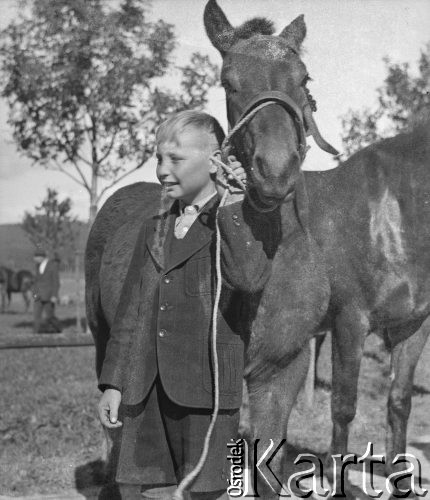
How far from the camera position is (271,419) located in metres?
1.97

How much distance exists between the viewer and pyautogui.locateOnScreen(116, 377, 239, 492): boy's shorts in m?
1.90

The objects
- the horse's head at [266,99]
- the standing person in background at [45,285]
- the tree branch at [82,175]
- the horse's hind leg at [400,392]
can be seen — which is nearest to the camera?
the horse's head at [266,99]

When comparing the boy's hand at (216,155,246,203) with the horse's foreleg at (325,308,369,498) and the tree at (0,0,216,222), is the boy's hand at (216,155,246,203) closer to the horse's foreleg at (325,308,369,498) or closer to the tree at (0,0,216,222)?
the tree at (0,0,216,222)

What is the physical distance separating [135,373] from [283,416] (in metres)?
0.40

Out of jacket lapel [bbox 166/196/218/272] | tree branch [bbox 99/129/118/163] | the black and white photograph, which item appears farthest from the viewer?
tree branch [bbox 99/129/118/163]

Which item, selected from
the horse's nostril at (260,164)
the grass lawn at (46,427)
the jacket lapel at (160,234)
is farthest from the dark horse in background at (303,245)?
the grass lawn at (46,427)

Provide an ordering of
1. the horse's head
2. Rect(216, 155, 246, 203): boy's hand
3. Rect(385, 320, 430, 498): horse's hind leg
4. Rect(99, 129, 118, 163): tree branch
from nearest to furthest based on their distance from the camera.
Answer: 1. the horse's head
2. Rect(216, 155, 246, 203): boy's hand
3. Rect(385, 320, 430, 498): horse's hind leg
4. Rect(99, 129, 118, 163): tree branch

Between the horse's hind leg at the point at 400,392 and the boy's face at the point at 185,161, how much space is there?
1.46 meters

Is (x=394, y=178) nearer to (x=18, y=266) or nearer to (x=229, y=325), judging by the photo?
(x=229, y=325)

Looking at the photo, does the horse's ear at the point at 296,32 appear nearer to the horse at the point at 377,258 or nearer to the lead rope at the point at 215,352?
the lead rope at the point at 215,352

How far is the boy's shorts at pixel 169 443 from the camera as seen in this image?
6.25 feet

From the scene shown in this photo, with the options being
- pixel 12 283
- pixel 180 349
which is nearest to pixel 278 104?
pixel 180 349

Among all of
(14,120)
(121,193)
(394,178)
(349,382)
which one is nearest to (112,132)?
(121,193)

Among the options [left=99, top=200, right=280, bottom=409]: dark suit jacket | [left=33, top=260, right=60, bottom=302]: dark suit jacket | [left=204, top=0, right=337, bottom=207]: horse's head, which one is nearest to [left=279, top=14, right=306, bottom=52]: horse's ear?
[left=204, top=0, right=337, bottom=207]: horse's head
